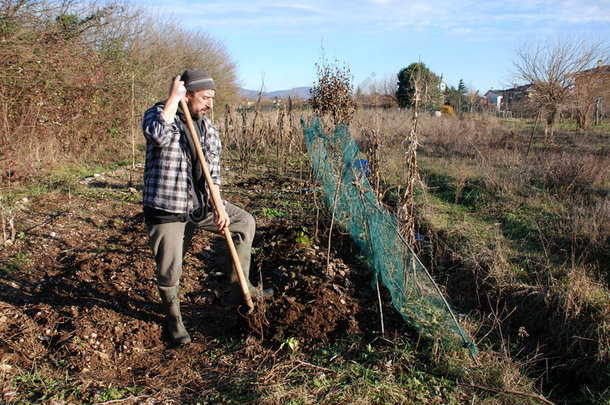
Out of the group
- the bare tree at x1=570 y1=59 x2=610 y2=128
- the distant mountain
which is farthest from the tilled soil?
the bare tree at x1=570 y1=59 x2=610 y2=128

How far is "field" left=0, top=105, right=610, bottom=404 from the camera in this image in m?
2.64

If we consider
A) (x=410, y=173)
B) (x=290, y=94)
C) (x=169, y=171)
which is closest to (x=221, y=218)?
(x=169, y=171)

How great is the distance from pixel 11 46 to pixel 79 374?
6.91 meters

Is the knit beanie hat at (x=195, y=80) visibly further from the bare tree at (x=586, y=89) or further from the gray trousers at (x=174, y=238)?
the bare tree at (x=586, y=89)

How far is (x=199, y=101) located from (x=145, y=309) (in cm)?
177

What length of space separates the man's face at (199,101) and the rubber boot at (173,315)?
124cm

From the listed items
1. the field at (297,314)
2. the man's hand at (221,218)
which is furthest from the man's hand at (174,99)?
the field at (297,314)

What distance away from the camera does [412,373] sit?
2.81 meters

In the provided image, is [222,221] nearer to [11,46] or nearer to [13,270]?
[13,270]

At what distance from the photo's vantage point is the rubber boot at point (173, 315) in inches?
119

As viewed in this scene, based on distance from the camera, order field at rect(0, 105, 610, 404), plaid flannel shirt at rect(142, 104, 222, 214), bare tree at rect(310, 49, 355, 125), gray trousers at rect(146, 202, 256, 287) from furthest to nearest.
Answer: bare tree at rect(310, 49, 355, 125) < gray trousers at rect(146, 202, 256, 287) < plaid flannel shirt at rect(142, 104, 222, 214) < field at rect(0, 105, 610, 404)

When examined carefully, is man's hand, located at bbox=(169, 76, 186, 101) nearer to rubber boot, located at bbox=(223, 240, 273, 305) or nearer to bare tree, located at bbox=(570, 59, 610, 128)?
rubber boot, located at bbox=(223, 240, 273, 305)

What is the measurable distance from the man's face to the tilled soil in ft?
4.85

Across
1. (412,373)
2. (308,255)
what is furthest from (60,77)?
(412,373)
